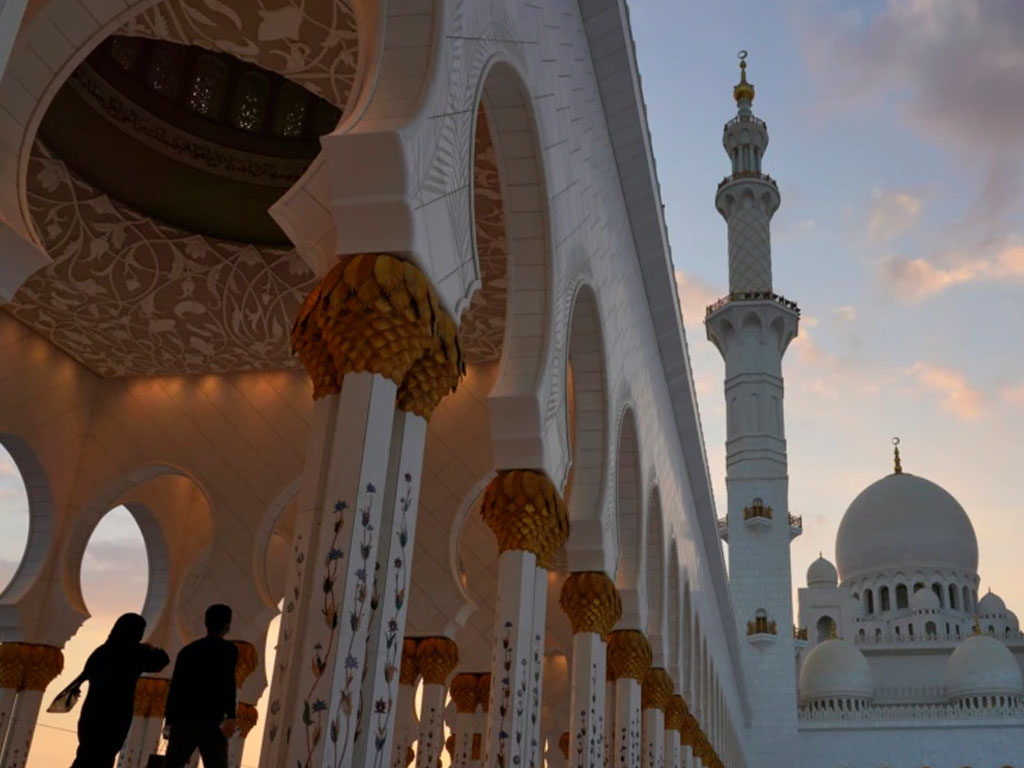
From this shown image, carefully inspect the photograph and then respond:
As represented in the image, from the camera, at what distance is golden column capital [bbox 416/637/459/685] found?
336 inches

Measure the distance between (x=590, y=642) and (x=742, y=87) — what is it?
73.9ft

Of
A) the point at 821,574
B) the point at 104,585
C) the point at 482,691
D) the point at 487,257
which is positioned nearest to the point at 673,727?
the point at 482,691

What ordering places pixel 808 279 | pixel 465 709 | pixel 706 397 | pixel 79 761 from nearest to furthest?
pixel 79 761
pixel 465 709
pixel 808 279
pixel 706 397

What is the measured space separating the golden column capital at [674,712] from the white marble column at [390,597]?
6.69 m

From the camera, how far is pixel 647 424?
866 centimetres

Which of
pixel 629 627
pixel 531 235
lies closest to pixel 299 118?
pixel 531 235

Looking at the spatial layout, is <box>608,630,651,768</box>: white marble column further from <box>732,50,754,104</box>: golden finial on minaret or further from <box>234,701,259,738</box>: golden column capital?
<box>732,50,754,104</box>: golden finial on minaret

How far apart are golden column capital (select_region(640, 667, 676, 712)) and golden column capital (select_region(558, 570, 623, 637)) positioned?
7.98ft

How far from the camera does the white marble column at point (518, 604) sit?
4.87 m

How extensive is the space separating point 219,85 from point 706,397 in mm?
19969

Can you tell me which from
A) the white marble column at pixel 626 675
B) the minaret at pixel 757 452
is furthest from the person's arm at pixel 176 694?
the minaret at pixel 757 452

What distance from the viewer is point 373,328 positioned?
11.0 ft

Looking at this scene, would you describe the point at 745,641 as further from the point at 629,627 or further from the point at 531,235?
the point at 531,235

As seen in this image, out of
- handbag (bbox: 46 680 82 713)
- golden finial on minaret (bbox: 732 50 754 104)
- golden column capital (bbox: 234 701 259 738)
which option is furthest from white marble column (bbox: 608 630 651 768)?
golden finial on minaret (bbox: 732 50 754 104)
